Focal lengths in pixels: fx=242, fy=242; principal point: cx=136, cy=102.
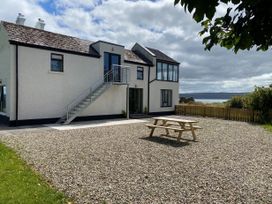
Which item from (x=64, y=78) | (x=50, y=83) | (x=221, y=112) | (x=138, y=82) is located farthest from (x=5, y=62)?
(x=221, y=112)

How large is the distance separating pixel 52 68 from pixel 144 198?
43.3 ft

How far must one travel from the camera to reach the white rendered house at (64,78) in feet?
47.4

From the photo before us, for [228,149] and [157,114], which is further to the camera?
[157,114]

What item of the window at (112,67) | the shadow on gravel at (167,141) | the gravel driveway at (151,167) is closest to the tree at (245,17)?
the gravel driveway at (151,167)

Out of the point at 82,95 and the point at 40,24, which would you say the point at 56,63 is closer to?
the point at 82,95

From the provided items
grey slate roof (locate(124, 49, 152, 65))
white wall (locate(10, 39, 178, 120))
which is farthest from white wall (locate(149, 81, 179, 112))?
white wall (locate(10, 39, 178, 120))

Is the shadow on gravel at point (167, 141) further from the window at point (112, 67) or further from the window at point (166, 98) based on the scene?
the window at point (166, 98)

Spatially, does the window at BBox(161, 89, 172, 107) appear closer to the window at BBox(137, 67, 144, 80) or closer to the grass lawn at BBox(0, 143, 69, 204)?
the window at BBox(137, 67, 144, 80)

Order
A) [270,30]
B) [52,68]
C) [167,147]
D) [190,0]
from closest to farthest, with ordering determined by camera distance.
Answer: [190,0], [270,30], [167,147], [52,68]

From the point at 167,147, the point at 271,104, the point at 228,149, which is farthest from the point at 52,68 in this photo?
the point at 271,104

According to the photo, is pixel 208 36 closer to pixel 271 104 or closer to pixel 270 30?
pixel 270 30

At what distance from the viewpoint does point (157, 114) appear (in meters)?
23.6

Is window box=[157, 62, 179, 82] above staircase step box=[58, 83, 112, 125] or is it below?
above

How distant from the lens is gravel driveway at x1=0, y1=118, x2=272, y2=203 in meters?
4.89
